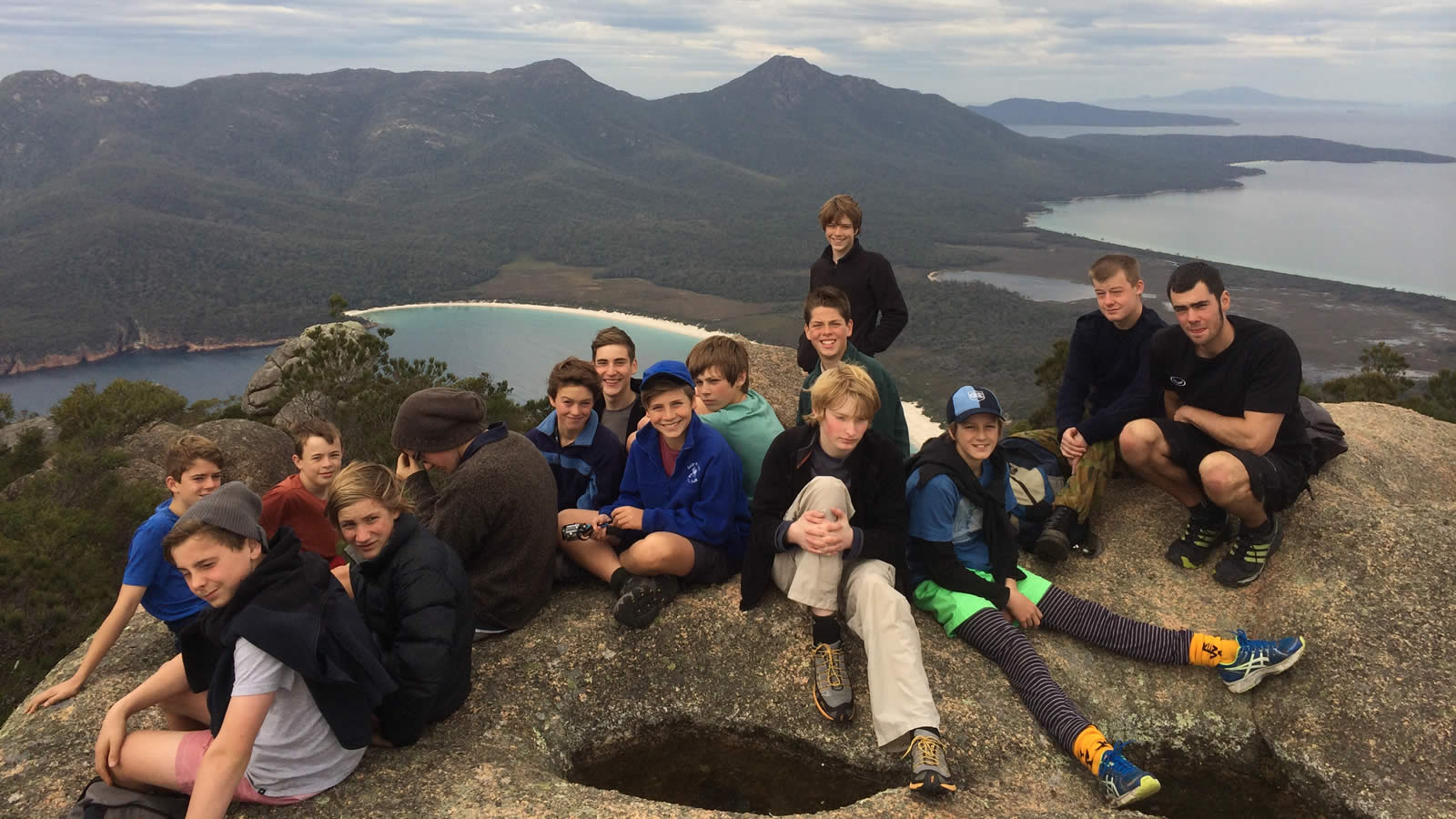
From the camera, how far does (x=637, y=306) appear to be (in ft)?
383

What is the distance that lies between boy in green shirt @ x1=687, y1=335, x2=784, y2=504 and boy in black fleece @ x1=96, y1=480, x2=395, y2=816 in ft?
9.32

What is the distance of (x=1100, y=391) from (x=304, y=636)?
600 cm

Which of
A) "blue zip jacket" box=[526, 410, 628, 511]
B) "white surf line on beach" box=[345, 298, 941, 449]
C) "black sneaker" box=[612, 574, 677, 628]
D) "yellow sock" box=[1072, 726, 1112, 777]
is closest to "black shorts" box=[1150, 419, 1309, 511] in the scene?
"yellow sock" box=[1072, 726, 1112, 777]

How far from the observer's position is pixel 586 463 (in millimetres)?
5863

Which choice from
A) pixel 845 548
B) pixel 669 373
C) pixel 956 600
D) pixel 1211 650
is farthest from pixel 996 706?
pixel 669 373

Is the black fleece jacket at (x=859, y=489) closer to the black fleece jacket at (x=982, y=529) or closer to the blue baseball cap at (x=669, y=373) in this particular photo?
the black fleece jacket at (x=982, y=529)

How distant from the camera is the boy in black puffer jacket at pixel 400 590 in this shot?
13.0 feet

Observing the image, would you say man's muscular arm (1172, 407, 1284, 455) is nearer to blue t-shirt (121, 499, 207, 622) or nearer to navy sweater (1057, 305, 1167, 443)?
navy sweater (1057, 305, 1167, 443)

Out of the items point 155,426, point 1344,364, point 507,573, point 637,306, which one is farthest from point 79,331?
point 1344,364

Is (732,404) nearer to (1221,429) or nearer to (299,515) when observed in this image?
(299,515)

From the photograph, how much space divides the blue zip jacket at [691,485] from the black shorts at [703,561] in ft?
0.19

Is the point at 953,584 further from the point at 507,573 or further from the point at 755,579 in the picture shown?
the point at 507,573

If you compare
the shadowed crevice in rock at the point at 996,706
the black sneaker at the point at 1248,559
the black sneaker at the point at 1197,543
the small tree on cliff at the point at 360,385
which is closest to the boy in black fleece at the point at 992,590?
the shadowed crevice in rock at the point at 996,706

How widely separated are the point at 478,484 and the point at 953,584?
2.99m
